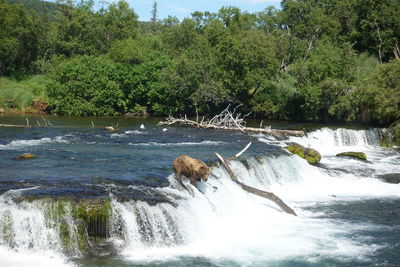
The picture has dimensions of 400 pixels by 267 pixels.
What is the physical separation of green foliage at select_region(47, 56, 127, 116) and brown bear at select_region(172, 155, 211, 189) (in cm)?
2965

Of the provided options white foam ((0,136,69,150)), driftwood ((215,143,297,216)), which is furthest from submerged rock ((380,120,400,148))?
white foam ((0,136,69,150))

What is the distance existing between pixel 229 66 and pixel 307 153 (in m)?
17.5

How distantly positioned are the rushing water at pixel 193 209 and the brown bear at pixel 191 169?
50cm

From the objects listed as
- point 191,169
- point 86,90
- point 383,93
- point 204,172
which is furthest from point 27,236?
point 86,90

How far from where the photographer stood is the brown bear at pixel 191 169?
18.8 meters

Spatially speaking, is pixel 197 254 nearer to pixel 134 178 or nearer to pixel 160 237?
pixel 160 237

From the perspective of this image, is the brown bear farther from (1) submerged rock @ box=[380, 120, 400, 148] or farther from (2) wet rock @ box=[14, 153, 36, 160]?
(1) submerged rock @ box=[380, 120, 400, 148]

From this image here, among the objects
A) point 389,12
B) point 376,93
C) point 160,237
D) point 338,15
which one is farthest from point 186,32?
point 160,237

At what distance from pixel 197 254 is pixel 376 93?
26.6 meters

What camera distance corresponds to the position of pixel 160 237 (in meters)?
16.1

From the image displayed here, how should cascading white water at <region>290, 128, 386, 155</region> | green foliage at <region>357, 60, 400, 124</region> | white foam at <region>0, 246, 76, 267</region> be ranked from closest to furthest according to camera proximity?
white foam at <region>0, 246, 76, 267</region> → cascading white water at <region>290, 128, 386, 155</region> → green foliage at <region>357, 60, 400, 124</region>

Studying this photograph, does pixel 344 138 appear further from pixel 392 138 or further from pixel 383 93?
pixel 383 93

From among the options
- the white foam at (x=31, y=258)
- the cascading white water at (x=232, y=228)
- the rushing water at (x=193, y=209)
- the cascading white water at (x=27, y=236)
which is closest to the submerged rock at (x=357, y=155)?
the rushing water at (x=193, y=209)

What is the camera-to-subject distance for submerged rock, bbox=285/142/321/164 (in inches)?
1114
